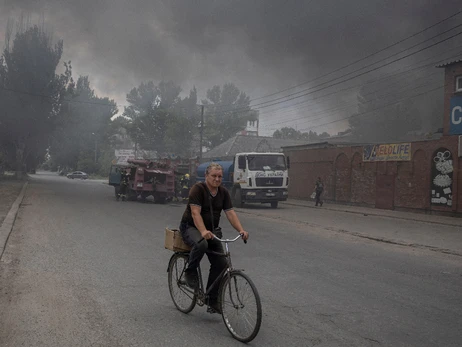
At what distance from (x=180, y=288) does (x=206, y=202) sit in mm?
1183

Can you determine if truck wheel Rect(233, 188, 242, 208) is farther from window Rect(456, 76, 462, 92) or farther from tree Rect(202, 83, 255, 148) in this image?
tree Rect(202, 83, 255, 148)

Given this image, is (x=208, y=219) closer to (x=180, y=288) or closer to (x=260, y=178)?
(x=180, y=288)

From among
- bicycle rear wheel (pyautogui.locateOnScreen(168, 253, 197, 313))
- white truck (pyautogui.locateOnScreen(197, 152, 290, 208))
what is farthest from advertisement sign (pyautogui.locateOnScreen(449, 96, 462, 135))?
bicycle rear wheel (pyautogui.locateOnScreen(168, 253, 197, 313))

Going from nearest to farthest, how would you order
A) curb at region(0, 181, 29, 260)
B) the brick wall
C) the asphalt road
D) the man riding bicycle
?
1. the asphalt road
2. the man riding bicycle
3. curb at region(0, 181, 29, 260)
4. the brick wall

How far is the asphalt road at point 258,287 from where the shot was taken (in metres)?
4.38

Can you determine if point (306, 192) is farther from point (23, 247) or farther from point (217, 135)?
point (217, 135)

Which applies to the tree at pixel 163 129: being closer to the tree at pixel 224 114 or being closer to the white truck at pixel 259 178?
the tree at pixel 224 114

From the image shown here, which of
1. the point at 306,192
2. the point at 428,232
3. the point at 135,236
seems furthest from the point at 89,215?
the point at 306,192

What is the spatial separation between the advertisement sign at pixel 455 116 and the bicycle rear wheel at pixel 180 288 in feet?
60.1

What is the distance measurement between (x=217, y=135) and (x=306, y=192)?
133ft

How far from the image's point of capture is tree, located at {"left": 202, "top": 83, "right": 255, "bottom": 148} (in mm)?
68988

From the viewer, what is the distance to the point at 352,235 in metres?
12.6

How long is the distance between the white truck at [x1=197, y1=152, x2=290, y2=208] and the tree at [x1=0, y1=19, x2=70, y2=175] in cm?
2690

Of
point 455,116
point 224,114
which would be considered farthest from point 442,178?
point 224,114
